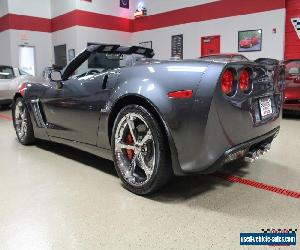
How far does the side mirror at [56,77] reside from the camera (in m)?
3.01

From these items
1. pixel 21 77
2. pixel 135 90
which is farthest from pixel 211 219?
pixel 21 77

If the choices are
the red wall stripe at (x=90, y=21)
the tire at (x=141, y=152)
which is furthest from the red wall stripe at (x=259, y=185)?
the red wall stripe at (x=90, y=21)

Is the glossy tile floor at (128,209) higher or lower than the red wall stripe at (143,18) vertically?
lower

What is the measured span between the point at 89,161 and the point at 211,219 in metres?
1.60

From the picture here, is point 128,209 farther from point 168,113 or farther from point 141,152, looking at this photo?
point 168,113

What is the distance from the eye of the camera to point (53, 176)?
2.68 meters

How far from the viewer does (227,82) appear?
1973mm

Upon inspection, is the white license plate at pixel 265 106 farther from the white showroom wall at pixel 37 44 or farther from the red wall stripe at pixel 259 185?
the white showroom wall at pixel 37 44

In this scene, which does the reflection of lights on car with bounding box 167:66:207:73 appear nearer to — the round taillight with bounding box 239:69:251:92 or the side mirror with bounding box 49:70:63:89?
the round taillight with bounding box 239:69:251:92

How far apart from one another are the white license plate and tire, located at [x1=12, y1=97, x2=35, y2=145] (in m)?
2.62

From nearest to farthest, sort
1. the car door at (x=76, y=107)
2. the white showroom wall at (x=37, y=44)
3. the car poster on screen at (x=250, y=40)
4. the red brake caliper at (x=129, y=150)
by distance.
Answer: the red brake caliper at (x=129, y=150) < the car door at (x=76, y=107) < the car poster on screen at (x=250, y=40) < the white showroom wall at (x=37, y=44)

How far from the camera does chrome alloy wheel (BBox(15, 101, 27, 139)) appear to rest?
12.4ft

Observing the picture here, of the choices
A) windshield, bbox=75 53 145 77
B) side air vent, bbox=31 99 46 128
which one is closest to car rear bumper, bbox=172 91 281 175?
windshield, bbox=75 53 145 77

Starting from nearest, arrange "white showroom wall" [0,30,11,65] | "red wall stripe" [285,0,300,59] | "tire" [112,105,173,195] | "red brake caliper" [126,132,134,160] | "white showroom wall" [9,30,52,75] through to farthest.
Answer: "tire" [112,105,173,195] < "red brake caliper" [126,132,134,160] < "red wall stripe" [285,0,300,59] < "white showroom wall" [9,30,52,75] < "white showroom wall" [0,30,11,65]
